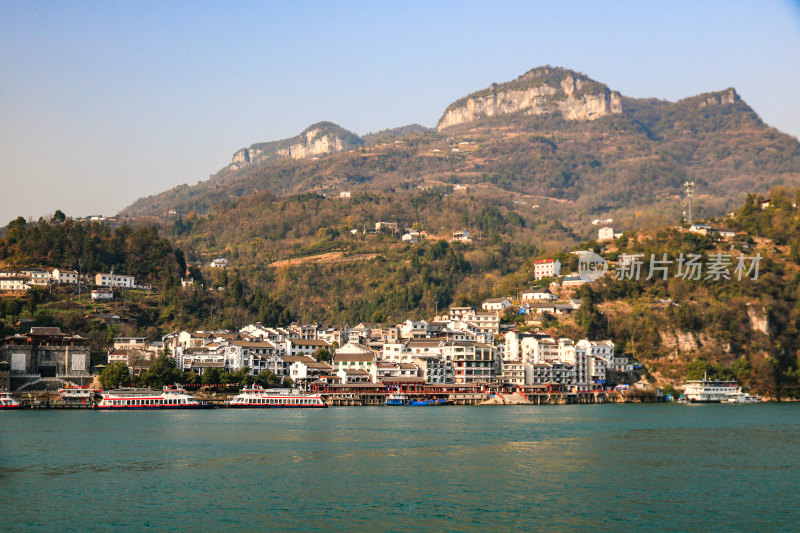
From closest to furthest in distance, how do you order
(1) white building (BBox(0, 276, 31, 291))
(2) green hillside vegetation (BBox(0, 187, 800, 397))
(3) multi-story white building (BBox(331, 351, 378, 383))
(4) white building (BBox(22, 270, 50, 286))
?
(3) multi-story white building (BBox(331, 351, 378, 383)) < (2) green hillside vegetation (BBox(0, 187, 800, 397)) < (1) white building (BBox(0, 276, 31, 291)) < (4) white building (BBox(22, 270, 50, 286))

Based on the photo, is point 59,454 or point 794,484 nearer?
point 794,484

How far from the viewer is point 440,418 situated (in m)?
64.9

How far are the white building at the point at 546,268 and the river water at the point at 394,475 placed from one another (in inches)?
2291

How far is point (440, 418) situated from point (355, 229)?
100368 mm

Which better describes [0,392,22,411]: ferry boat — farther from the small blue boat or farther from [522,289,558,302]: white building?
[522,289,558,302]: white building

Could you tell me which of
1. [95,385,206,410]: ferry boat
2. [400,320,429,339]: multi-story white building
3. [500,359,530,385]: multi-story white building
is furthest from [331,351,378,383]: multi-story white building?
→ [95,385,206,410]: ferry boat

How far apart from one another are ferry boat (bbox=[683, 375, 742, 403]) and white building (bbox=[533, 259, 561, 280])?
32808 millimetres

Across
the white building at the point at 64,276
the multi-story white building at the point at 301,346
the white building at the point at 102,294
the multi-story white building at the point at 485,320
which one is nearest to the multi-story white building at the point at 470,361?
the multi-story white building at the point at 485,320

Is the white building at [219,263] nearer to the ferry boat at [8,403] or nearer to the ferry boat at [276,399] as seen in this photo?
the ferry boat at [276,399]

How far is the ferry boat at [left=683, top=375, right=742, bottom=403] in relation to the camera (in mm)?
86375

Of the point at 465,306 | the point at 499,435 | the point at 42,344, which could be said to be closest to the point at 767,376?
the point at 465,306

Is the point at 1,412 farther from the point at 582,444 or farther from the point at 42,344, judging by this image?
the point at 582,444

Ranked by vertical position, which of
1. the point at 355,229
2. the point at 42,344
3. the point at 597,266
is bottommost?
the point at 42,344

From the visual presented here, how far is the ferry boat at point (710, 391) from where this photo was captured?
283ft
